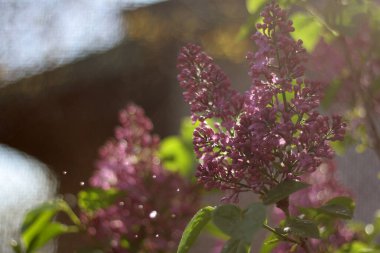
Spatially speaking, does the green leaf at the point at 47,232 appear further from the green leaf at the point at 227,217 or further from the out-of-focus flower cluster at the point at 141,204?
the green leaf at the point at 227,217

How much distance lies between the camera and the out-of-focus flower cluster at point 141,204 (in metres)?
0.90

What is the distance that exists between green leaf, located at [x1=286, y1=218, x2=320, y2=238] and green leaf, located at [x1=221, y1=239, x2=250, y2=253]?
41mm

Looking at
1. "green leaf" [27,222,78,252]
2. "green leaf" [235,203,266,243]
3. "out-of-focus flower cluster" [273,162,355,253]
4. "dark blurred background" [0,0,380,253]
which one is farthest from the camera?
"dark blurred background" [0,0,380,253]

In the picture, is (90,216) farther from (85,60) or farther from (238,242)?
(85,60)

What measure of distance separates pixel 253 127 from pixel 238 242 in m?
0.09

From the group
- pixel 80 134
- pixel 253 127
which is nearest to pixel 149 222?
pixel 253 127

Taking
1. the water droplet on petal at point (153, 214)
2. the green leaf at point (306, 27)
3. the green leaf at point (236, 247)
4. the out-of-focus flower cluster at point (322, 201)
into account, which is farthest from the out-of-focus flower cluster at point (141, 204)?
the green leaf at point (236, 247)

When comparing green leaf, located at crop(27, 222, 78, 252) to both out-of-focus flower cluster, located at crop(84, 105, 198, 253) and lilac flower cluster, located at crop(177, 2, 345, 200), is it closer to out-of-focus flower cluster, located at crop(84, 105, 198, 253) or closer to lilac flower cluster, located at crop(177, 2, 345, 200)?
out-of-focus flower cluster, located at crop(84, 105, 198, 253)

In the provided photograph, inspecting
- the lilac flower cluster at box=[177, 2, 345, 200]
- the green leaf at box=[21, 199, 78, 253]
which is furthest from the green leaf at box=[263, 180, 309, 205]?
the green leaf at box=[21, 199, 78, 253]

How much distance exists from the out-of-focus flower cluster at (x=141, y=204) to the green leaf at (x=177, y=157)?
0.02 metres

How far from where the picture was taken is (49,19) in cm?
167

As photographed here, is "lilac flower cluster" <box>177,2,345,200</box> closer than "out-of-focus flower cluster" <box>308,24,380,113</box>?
Yes

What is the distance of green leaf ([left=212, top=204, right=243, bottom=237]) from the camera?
0.46 m

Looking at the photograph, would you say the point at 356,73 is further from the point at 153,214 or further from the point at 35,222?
the point at 35,222
